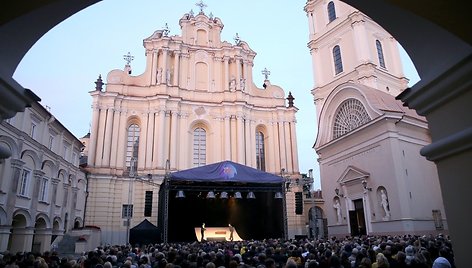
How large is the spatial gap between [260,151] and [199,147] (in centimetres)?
579

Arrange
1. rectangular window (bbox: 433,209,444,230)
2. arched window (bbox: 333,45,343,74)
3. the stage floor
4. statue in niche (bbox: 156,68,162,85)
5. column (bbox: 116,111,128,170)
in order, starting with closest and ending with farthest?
rectangular window (bbox: 433,209,444,230), the stage floor, column (bbox: 116,111,128,170), arched window (bbox: 333,45,343,74), statue in niche (bbox: 156,68,162,85)

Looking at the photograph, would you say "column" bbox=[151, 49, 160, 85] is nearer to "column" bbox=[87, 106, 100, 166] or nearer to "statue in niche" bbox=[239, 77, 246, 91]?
"column" bbox=[87, 106, 100, 166]

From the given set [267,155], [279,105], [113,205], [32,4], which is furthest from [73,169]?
[32,4]

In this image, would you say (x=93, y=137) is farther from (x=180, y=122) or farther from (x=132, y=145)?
(x=180, y=122)

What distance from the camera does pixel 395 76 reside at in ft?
91.5

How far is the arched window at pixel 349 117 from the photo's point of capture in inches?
789

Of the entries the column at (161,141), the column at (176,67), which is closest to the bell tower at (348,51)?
the column at (176,67)

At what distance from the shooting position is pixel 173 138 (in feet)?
91.8

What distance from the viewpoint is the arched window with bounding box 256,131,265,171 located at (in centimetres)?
3108

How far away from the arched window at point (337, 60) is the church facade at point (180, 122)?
218 inches

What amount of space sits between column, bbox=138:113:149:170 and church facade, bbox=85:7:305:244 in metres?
0.08

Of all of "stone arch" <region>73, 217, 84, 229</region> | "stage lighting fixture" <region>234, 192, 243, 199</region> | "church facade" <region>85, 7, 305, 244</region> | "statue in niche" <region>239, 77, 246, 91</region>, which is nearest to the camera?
"stage lighting fixture" <region>234, 192, 243, 199</region>

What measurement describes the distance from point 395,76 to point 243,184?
16257 millimetres

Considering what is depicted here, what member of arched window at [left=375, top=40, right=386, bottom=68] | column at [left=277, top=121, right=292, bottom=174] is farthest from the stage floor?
arched window at [left=375, top=40, right=386, bottom=68]
